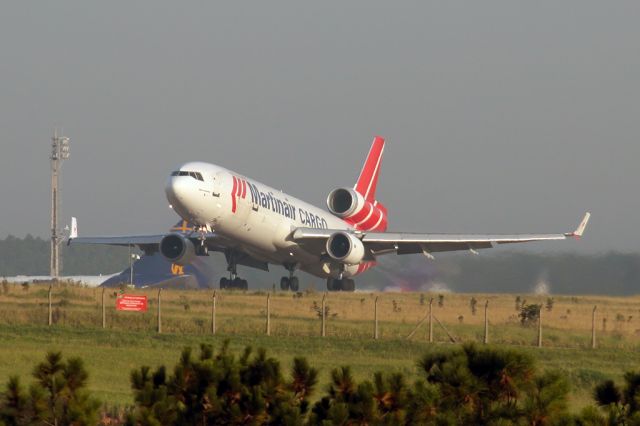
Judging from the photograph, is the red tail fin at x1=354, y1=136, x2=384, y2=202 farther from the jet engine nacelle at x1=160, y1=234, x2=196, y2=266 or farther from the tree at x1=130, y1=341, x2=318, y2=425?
the tree at x1=130, y1=341, x2=318, y2=425

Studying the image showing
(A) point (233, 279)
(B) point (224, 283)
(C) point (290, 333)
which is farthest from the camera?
(B) point (224, 283)

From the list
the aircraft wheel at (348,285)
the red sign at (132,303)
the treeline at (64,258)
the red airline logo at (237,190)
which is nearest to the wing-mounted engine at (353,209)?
the aircraft wheel at (348,285)

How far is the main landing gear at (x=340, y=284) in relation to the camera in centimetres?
5209

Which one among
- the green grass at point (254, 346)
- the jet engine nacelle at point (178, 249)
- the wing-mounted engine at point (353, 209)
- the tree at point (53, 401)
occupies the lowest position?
the green grass at point (254, 346)

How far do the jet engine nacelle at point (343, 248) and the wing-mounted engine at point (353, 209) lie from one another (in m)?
5.85

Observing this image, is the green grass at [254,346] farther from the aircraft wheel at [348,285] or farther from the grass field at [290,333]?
the aircraft wheel at [348,285]

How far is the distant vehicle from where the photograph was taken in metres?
44.2

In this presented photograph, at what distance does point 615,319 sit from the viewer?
138 feet

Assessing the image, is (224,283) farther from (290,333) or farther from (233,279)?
(290,333)

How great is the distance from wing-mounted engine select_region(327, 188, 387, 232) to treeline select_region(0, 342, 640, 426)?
42994 millimetres

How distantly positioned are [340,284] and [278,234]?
4828 mm

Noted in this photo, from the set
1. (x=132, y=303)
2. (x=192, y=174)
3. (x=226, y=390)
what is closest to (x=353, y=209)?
(x=192, y=174)

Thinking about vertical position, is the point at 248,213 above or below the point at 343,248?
above

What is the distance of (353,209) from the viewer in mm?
56219
